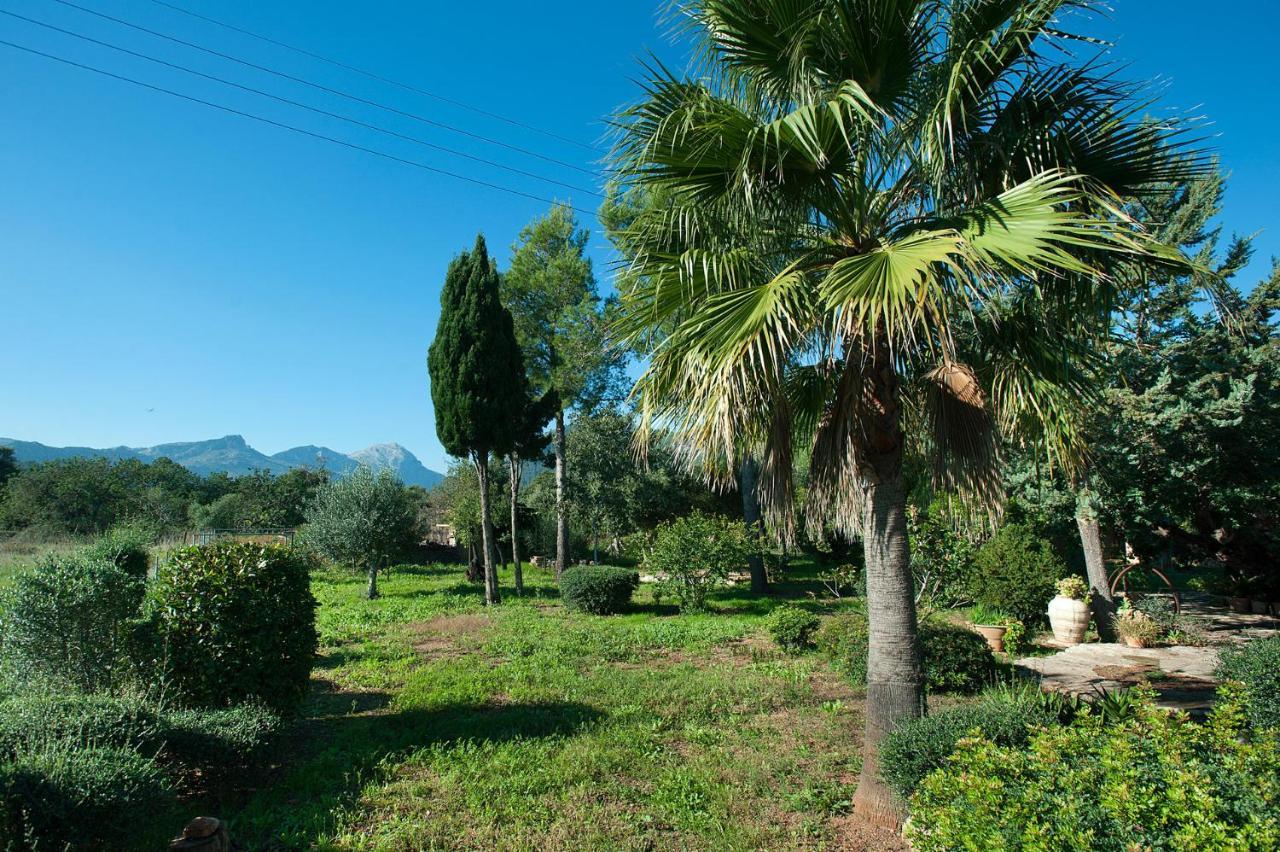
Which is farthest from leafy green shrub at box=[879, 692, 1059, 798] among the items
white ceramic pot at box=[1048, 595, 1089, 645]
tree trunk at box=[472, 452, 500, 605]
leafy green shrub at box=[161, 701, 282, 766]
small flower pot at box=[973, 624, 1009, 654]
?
tree trunk at box=[472, 452, 500, 605]

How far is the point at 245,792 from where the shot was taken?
14.8 ft

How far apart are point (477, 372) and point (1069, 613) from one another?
12672 millimetres

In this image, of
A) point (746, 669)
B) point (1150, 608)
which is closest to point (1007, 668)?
point (746, 669)

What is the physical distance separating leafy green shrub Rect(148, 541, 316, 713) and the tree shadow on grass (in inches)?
22.9

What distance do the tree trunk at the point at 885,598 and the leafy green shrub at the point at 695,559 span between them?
28.6 ft

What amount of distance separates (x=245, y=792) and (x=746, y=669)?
18.2 feet

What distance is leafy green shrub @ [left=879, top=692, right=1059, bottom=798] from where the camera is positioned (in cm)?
350

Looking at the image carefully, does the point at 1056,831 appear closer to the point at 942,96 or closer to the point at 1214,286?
the point at 1214,286

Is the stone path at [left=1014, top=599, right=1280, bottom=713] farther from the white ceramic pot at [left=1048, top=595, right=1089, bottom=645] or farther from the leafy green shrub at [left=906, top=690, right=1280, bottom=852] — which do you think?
the leafy green shrub at [left=906, top=690, right=1280, bottom=852]

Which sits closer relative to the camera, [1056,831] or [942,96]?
[1056,831]

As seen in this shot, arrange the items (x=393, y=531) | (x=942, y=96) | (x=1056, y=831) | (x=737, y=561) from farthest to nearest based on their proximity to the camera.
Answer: (x=393, y=531) < (x=737, y=561) < (x=942, y=96) < (x=1056, y=831)

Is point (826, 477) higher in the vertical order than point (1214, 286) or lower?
lower

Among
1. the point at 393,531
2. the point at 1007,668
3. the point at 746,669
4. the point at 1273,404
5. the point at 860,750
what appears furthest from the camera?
the point at 393,531

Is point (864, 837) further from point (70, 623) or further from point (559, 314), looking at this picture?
point (559, 314)
